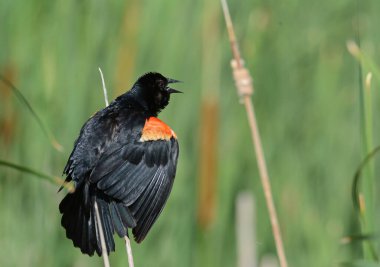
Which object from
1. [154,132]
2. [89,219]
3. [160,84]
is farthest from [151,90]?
[89,219]

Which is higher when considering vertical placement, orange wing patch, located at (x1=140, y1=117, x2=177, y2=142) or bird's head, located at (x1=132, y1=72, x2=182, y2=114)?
bird's head, located at (x1=132, y1=72, x2=182, y2=114)

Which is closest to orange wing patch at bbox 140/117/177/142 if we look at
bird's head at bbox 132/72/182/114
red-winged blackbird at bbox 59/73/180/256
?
red-winged blackbird at bbox 59/73/180/256

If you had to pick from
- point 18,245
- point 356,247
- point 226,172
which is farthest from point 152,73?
point 356,247

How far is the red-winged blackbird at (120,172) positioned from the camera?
8.84 feet

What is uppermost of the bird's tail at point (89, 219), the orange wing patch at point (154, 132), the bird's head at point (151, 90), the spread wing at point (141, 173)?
the bird's head at point (151, 90)

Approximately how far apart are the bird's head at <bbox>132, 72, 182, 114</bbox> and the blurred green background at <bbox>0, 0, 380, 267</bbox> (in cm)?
17

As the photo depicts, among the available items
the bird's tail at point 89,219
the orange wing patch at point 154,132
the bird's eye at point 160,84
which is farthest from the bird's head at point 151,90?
the bird's tail at point 89,219

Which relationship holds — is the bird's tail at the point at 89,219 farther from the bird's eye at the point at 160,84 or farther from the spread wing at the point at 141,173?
the bird's eye at the point at 160,84

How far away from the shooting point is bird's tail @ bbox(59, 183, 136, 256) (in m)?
2.66

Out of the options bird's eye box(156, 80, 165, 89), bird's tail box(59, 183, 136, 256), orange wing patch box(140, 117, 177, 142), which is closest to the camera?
bird's tail box(59, 183, 136, 256)

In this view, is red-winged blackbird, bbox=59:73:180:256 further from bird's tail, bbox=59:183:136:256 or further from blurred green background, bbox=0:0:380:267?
blurred green background, bbox=0:0:380:267

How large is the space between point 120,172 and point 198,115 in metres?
0.78

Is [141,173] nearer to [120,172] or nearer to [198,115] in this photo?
[120,172]

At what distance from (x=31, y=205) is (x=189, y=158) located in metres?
0.71
